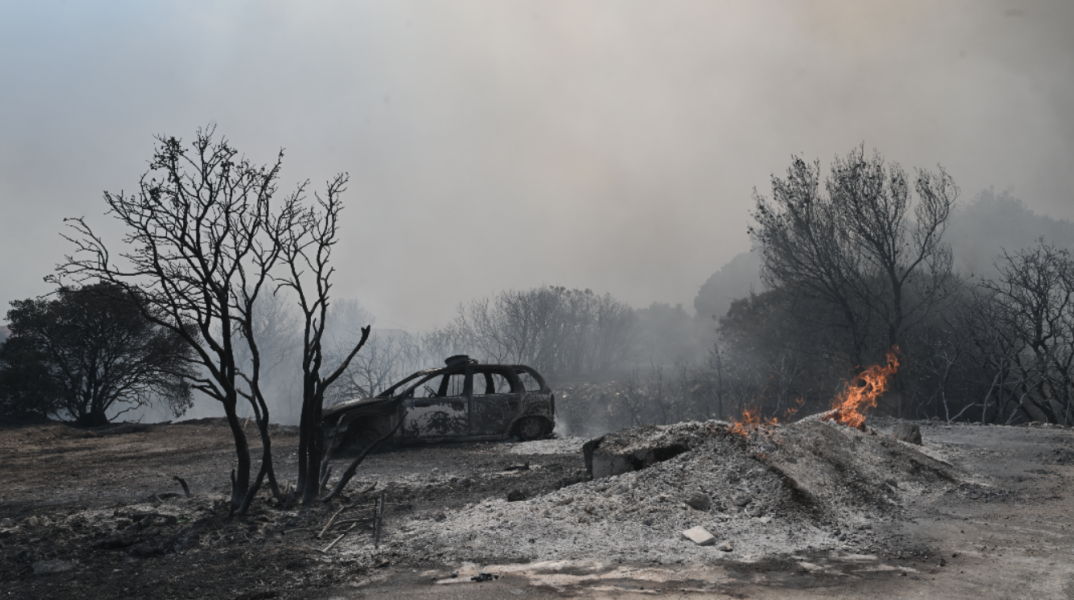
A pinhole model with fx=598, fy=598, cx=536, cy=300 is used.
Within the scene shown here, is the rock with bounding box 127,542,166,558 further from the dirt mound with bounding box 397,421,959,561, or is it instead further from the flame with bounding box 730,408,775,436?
the flame with bounding box 730,408,775,436

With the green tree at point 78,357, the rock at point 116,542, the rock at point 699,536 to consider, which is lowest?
the rock at point 699,536

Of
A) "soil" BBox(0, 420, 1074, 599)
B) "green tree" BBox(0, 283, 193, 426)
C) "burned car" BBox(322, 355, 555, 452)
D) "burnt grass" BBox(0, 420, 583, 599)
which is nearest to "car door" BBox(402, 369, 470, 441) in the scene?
"burned car" BBox(322, 355, 555, 452)

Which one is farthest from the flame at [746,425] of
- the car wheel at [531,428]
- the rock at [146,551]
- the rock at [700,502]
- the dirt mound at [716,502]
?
the rock at [146,551]

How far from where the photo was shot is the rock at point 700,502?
5926 mm

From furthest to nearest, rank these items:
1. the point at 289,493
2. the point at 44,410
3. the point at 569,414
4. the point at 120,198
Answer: the point at 569,414
the point at 44,410
the point at 289,493
the point at 120,198

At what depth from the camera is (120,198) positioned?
19.8 feet

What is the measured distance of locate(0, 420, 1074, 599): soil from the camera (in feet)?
13.9

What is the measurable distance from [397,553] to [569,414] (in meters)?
27.6

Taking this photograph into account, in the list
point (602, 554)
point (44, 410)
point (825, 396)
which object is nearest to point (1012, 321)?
point (825, 396)

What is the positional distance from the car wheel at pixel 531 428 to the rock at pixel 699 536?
7.14m

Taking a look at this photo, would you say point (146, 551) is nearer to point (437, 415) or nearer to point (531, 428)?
point (437, 415)

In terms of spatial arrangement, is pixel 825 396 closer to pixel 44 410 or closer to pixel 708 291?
pixel 44 410

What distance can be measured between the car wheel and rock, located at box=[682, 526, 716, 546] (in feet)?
23.4

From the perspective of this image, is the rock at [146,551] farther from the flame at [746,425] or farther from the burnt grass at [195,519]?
the flame at [746,425]
